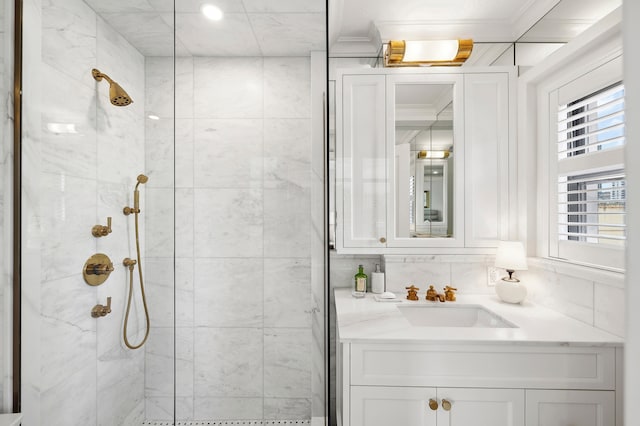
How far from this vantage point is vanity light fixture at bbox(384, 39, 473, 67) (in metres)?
1.55

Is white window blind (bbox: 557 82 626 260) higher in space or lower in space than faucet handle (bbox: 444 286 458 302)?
higher

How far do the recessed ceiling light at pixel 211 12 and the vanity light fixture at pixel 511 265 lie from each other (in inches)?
63.8

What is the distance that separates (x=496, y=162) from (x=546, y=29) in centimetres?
67

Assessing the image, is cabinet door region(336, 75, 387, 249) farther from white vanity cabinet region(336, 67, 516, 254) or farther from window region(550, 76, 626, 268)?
window region(550, 76, 626, 268)

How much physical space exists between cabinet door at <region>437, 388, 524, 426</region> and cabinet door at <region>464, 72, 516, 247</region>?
72 cm

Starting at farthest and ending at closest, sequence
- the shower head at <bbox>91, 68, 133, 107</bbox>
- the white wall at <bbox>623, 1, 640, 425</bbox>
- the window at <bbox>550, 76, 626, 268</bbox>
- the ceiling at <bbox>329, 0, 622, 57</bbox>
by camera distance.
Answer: the ceiling at <bbox>329, 0, 622, 57</bbox> < the window at <bbox>550, 76, 626, 268</bbox> < the shower head at <bbox>91, 68, 133, 107</bbox> < the white wall at <bbox>623, 1, 640, 425</bbox>

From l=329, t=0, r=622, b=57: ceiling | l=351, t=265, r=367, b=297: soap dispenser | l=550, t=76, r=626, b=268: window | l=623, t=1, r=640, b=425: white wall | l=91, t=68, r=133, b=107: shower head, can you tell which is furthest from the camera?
l=351, t=265, r=367, b=297: soap dispenser

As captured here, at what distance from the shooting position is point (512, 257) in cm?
148

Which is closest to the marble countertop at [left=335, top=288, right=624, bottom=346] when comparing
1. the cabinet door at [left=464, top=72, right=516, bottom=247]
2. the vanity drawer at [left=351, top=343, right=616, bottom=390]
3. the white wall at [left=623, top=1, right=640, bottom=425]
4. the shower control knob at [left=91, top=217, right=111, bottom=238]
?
the vanity drawer at [left=351, top=343, right=616, bottom=390]

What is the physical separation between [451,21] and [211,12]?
49.1 inches

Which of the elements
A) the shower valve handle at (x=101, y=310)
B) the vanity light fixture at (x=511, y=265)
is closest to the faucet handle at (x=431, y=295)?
the vanity light fixture at (x=511, y=265)

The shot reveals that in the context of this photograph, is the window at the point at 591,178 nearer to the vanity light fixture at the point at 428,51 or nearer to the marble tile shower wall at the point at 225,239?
the vanity light fixture at the point at 428,51

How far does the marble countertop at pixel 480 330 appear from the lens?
112 centimetres

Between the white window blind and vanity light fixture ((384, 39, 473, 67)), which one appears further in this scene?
vanity light fixture ((384, 39, 473, 67))
